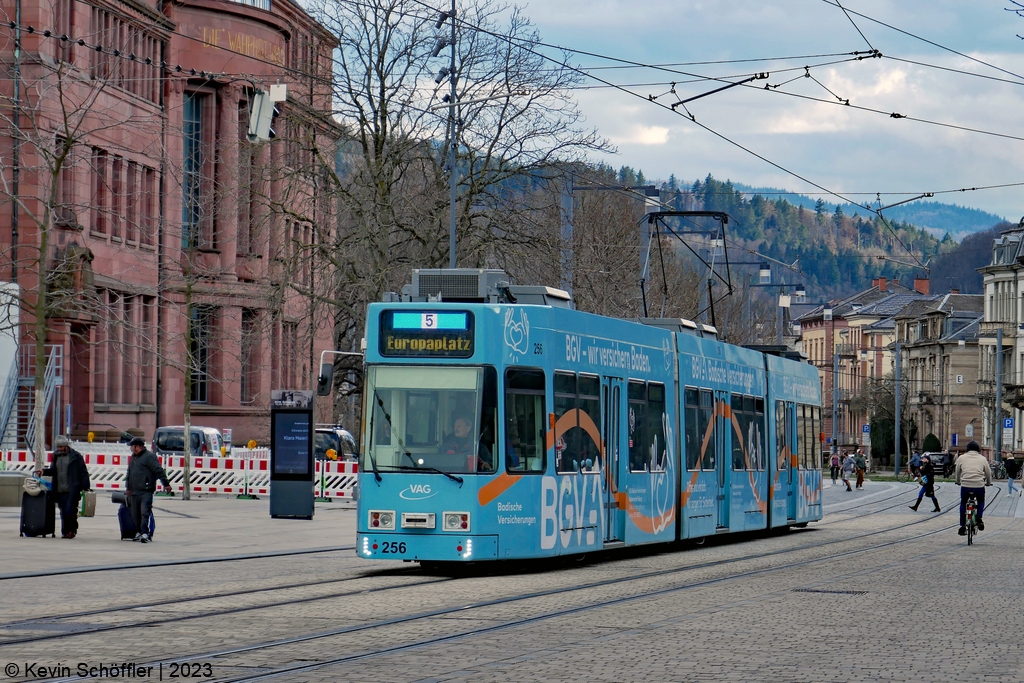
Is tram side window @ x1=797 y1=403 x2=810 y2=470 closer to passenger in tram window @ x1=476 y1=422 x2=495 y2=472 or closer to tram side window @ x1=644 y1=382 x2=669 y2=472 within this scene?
tram side window @ x1=644 y1=382 x2=669 y2=472

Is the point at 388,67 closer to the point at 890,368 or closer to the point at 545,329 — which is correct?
Answer: the point at 545,329

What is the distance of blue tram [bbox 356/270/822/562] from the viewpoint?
18938 mm

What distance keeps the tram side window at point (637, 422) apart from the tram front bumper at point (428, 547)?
4203 mm

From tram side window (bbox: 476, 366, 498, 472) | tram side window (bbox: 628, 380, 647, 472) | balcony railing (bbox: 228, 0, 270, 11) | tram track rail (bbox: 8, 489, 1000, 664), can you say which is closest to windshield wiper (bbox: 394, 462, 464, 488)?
tram side window (bbox: 476, 366, 498, 472)

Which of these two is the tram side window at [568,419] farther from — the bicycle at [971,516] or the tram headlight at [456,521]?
the bicycle at [971,516]

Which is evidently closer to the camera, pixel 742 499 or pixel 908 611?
pixel 908 611

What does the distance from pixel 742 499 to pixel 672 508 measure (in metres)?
3.98

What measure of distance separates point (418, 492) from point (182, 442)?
3099 cm

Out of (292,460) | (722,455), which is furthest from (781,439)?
(292,460)

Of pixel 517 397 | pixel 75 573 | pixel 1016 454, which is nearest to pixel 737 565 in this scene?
pixel 517 397

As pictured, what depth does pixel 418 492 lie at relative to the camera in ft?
62.1

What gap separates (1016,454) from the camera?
95750 mm

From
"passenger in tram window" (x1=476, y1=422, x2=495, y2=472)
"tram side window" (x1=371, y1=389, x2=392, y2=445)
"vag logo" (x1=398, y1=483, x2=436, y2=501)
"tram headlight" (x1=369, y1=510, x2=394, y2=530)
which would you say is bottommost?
"tram headlight" (x1=369, y1=510, x2=394, y2=530)

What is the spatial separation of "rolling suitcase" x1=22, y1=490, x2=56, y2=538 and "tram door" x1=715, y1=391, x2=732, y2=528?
10.3 m
